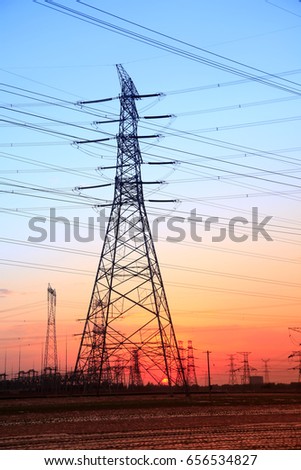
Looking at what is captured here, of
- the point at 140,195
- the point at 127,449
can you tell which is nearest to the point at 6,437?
the point at 127,449

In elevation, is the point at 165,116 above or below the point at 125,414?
above

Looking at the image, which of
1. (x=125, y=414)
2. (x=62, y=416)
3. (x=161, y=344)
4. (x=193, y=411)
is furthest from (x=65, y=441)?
(x=161, y=344)

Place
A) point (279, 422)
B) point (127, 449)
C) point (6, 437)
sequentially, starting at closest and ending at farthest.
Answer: point (127, 449)
point (6, 437)
point (279, 422)

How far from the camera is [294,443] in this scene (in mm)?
24906

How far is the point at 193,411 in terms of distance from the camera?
144 feet

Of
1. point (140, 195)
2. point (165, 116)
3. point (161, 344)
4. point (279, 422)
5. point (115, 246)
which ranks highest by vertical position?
point (165, 116)

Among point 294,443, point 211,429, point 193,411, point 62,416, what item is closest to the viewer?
point 294,443

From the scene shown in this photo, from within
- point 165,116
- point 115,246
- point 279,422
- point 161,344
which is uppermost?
point 165,116

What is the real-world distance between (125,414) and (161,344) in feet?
28.9

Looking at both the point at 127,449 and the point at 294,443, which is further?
the point at 294,443

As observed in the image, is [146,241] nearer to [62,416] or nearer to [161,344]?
[161,344]

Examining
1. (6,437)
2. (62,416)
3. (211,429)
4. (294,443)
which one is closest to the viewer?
(294,443)
